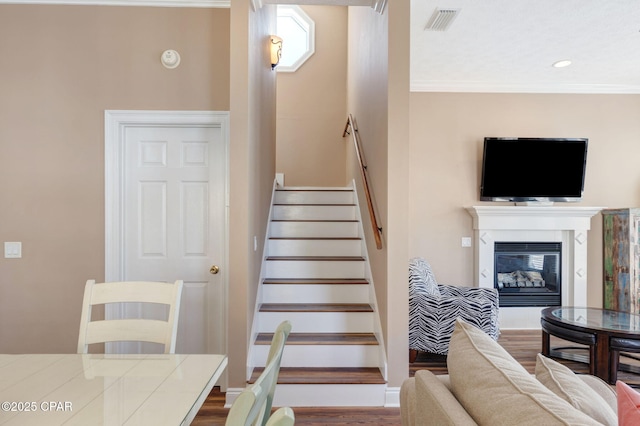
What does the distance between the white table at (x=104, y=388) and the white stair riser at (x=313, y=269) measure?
1.97m

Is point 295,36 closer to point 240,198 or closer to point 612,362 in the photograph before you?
point 240,198

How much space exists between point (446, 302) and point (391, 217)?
3.82ft

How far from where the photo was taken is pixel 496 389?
103 centimetres

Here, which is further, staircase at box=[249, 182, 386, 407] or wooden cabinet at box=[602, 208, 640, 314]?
wooden cabinet at box=[602, 208, 640, 314]

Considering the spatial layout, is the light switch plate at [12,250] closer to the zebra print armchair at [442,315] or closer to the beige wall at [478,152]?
the zebra print armchair at [442,315]

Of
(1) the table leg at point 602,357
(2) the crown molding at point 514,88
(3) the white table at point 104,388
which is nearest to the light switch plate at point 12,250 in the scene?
(3) the white table at point 104,388

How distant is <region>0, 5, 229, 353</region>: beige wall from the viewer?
9.34ft

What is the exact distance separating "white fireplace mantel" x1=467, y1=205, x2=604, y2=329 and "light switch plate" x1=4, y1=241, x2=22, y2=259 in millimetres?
4597

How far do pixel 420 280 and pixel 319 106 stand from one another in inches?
135

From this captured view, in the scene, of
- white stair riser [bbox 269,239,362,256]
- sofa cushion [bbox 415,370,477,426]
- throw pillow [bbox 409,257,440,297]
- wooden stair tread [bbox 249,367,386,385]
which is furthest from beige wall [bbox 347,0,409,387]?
sofa cushion [bbox 415,370,477,426]

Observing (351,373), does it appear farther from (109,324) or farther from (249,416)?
(249,416)

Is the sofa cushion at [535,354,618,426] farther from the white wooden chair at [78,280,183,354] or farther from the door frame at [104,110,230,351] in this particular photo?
the door frame at [104,110,230,351]

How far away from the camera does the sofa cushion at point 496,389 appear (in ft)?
2.85

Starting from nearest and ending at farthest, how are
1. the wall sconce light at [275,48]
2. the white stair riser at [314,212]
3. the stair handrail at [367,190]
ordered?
the stair handrail at [367,190] < the wall sconce light at [275,48] < the white stair riser at [314,212]
